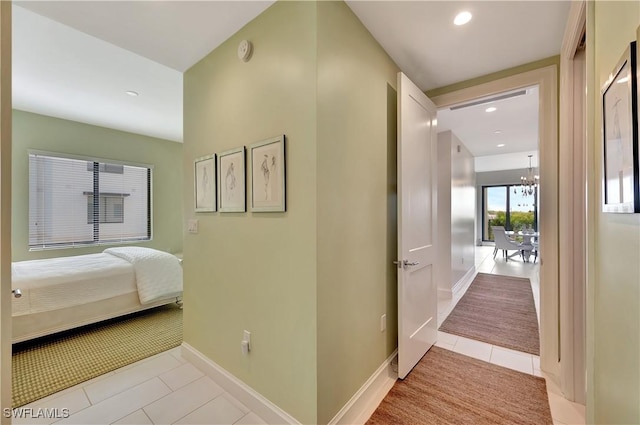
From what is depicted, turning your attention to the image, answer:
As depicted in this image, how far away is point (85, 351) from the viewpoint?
244 cm

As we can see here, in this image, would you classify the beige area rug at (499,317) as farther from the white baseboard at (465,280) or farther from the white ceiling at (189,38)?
the white ceiling at (189,38)

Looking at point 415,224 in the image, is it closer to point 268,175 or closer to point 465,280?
point 268,175

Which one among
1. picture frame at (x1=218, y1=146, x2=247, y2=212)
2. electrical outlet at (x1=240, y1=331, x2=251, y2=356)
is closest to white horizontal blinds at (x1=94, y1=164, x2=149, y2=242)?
picture frame at (x1=218, y1=146, x2=247, y2=212)

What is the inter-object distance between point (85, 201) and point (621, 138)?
5.92 meters

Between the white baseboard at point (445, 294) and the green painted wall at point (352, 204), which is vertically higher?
the green painted wall at point (352, 204)

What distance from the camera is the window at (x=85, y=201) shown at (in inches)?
152

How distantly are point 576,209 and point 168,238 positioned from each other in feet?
19.8

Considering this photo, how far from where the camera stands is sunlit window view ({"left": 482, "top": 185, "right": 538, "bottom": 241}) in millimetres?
9344

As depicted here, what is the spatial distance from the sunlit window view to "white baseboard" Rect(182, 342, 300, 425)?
10347 millimetres

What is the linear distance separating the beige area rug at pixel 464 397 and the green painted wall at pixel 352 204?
249mm

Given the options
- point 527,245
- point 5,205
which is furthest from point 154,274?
point 527,245

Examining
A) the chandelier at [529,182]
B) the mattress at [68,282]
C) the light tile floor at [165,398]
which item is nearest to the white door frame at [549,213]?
the light tile floor at [165,398]

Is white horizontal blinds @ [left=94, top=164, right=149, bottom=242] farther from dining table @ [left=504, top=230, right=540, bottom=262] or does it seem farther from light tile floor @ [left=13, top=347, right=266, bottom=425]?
dining table @ [left=504, top=230, right=540, bottom=262]

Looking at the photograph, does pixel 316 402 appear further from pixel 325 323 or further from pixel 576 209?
pixel 576 209
